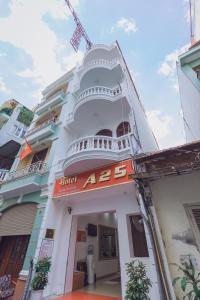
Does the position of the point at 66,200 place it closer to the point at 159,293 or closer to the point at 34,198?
the point at 34,198

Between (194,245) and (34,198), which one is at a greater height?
(34,198)

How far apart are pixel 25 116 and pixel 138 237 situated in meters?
12.8

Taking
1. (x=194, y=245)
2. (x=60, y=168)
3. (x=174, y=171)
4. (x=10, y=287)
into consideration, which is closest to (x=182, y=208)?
(x=194, y=245)

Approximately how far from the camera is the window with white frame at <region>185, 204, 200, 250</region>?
12.3ft

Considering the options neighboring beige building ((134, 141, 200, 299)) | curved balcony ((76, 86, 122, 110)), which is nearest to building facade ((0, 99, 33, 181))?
curved balcony ((76, 86, 122, 110))

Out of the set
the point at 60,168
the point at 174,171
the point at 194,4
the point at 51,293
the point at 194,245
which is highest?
the point at 194,4

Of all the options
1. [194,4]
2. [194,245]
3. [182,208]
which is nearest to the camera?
[194,245]

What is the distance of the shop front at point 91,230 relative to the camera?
15.3 feet

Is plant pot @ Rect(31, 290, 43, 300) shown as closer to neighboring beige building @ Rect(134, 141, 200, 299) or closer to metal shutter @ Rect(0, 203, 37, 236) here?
metal shutter @ Rect(0, 203, 37, 236)

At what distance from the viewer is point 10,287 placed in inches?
218

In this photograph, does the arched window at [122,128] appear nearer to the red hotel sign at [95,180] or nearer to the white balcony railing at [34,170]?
the red hotel sign at [95,180]

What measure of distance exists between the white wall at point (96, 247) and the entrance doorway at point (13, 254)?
7.20 feet

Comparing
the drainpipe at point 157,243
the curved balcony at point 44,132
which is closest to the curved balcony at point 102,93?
the curved balcony at point 44,132

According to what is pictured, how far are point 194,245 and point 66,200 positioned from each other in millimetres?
4548
